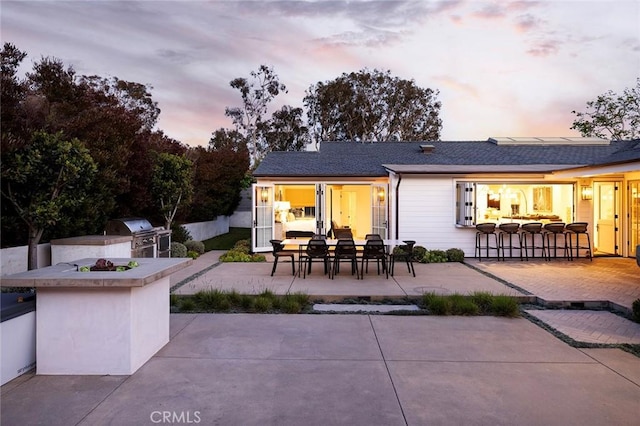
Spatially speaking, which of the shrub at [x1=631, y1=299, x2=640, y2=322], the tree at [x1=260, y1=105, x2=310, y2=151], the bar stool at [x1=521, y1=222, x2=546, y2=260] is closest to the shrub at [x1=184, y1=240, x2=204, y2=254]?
the bar stool at [x1=521, y1=222, x2=546, y2=260]

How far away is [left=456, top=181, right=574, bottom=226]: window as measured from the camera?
11370 millimetres

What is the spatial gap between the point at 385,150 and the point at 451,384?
13.2 m

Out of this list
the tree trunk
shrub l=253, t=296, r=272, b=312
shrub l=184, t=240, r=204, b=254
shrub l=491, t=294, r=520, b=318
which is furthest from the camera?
shrub l=184, t=240, r=204, b=254

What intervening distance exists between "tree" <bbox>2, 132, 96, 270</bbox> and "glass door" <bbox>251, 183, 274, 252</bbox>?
5490 millimetres

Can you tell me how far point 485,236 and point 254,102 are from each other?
22002mm

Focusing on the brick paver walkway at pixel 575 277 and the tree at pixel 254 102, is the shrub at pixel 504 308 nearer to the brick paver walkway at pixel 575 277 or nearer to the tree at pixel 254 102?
the brick paver walkway at pixel 575 277

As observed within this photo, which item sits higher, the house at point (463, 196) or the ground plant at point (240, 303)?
the house at point (463, 196)

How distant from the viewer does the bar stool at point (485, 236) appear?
430 inches

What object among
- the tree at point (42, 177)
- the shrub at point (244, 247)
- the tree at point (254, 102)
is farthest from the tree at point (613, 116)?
Answer: the tree at point (42, 177)

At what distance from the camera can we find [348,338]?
4711mm

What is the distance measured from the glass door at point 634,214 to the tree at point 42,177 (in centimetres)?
1279

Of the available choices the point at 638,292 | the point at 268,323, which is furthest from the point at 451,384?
the point at 638,292

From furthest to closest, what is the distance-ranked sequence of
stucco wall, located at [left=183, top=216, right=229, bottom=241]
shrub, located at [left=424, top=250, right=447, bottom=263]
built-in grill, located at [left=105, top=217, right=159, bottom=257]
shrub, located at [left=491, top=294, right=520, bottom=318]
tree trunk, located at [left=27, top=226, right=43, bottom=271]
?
stucco wall, located at [left=183, top=216, right=229, bottom=241]
shrub, located at [left=424, top=250, right=447, bottom=263]
built-in grill, located at [left=105, top=217, right=159, bottom=257]
tree trunk, located at [left=27, top=226, right=43, bottom=271]
shrub, located at [left=491, top=294, right=520, bottom=318]

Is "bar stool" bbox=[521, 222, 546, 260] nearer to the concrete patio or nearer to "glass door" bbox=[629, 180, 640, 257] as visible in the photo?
"glass door" bbox=[629, 180, 640, 257]
